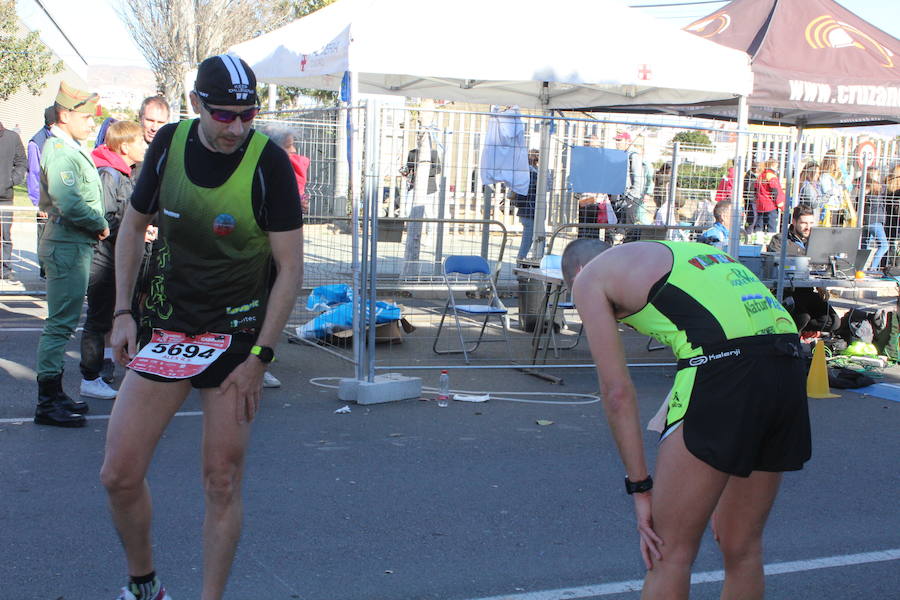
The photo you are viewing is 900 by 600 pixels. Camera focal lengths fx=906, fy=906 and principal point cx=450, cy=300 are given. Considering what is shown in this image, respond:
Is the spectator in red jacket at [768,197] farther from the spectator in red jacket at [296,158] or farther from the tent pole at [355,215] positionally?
the spectator in red jacket at [296,158]

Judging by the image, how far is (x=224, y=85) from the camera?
2.87 metres

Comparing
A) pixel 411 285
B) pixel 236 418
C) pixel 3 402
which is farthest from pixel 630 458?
pixel 411 285

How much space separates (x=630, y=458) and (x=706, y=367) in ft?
1.16

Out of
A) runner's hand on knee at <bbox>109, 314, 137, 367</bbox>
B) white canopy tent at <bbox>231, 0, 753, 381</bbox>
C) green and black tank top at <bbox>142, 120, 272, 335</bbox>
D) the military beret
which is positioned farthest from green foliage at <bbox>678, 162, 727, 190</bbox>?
runner's hand on knee at <bbox>109, 314, 137, 367</bbox>

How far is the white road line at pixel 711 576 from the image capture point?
3.72 m

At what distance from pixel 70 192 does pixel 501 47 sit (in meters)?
3.80

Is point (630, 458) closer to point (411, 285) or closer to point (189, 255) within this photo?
point (189, 255)

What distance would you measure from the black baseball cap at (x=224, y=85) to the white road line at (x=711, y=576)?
7.13 ft

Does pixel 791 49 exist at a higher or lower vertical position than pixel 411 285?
higher

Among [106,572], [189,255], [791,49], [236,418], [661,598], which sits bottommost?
[106,572]

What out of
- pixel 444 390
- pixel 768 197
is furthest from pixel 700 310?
pixel 768 197

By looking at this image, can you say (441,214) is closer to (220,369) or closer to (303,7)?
(220,369)

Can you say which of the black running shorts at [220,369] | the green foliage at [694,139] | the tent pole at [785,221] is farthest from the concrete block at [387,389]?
the green foliage at [694,139]

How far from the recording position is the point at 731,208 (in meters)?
8.30
